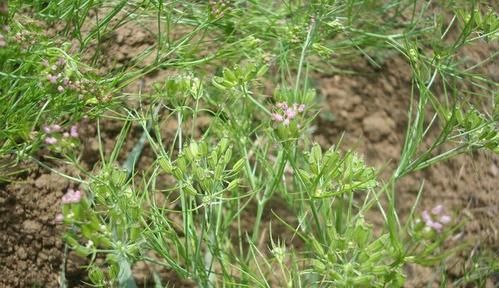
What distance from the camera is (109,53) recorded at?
2.16 m

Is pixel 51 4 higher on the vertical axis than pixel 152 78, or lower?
higher

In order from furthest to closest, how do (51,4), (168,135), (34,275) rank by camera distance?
(168,135), (34,275), (51,4)

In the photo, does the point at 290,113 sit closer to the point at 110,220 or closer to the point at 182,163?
the point at 182,163

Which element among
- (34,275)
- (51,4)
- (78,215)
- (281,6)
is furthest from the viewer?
(281,6)

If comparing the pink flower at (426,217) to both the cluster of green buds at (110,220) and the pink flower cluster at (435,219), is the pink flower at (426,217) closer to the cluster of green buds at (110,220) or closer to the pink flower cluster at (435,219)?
the pink flower cluster at (435,219)

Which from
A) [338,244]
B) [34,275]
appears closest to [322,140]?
[34,275]

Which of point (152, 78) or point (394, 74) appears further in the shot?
point (394, 74)

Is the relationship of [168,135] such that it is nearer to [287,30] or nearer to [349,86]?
[287,30]

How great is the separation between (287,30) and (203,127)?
405mm

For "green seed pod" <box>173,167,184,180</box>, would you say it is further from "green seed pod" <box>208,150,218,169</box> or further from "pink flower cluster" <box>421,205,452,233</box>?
"pink flower cluster" <box>421,205,452,233</box>

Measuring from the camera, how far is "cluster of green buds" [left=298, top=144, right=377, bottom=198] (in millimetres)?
1300

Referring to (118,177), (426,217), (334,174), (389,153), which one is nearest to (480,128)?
(334,174)

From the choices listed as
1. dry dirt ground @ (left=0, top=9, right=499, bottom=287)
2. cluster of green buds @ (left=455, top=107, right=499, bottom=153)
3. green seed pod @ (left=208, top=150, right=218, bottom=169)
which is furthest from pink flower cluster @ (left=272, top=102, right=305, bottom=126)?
dry dirt ground @ (left=0, top=9, right=499, bottom=287)

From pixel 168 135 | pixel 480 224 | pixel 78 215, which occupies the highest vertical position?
pixel 78 215
